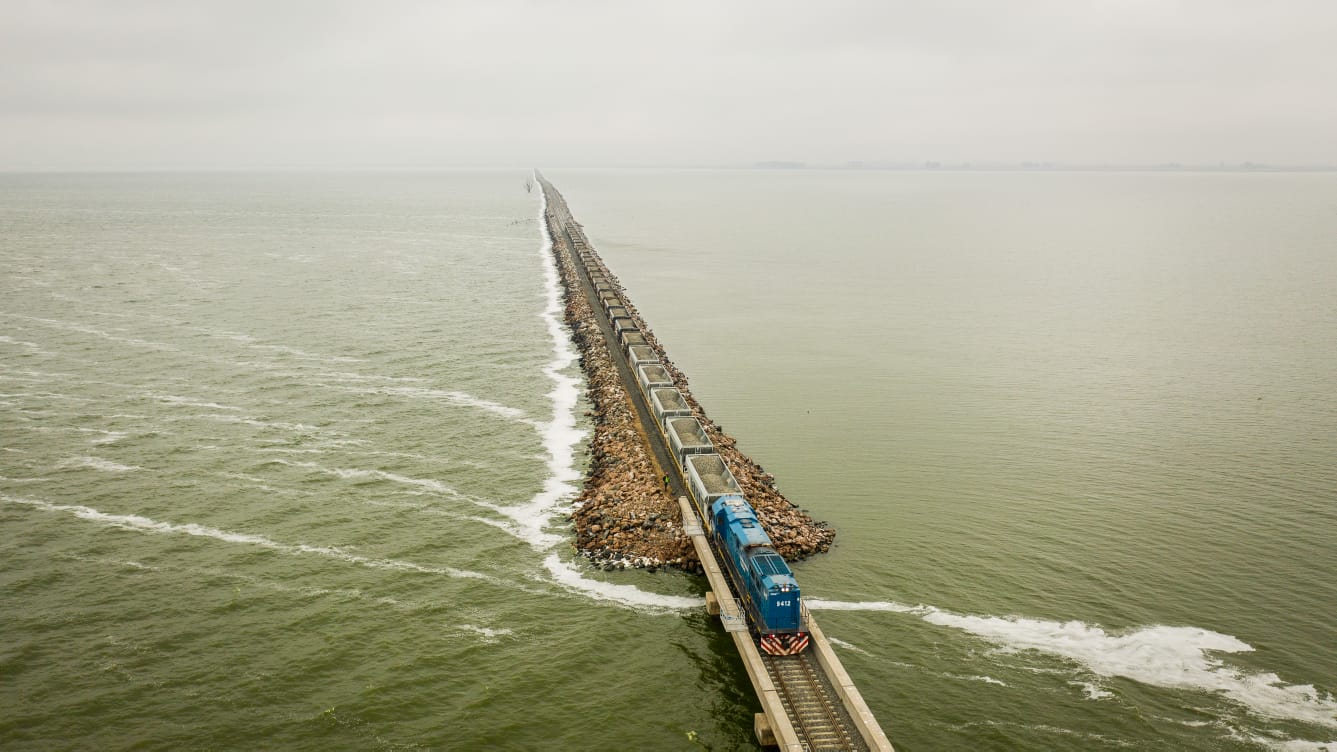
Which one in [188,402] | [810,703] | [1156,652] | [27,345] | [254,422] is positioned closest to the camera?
[810,703]

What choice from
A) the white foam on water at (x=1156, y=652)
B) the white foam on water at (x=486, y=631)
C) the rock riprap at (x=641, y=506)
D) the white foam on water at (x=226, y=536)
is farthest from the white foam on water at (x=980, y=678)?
the white foam on water at (x=226, y=536)

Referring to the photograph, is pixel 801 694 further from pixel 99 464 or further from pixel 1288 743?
pixel 99 464

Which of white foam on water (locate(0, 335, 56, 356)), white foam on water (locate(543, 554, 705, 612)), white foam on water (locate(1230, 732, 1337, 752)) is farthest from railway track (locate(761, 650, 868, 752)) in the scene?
white foam on water (locate(0, 335, 56, 356))

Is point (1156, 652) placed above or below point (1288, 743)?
above

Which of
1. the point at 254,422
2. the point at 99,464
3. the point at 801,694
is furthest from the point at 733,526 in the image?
the point at 99,464

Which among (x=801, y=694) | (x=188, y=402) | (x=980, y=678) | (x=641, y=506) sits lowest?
(x=980, y=678)

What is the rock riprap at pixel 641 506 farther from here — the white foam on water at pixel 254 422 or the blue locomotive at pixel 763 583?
the white foam on water at pixel 254 422
